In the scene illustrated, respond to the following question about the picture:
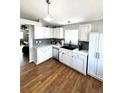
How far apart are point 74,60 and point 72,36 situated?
1663 millimetres

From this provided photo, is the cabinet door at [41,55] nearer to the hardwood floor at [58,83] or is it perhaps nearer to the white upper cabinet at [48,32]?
the hardwood floor at [58,83]

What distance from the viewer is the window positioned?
489 centimetres

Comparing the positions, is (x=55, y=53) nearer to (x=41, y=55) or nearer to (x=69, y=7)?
(x=41, y=55)

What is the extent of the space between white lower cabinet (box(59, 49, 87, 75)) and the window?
0.85 meters

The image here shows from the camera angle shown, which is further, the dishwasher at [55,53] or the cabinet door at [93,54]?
the dishwasher at [55,53]

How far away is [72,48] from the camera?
4582 mm

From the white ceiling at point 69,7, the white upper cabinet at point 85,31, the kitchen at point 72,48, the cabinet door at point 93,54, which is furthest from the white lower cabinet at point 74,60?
the white ceiling at point 69,7

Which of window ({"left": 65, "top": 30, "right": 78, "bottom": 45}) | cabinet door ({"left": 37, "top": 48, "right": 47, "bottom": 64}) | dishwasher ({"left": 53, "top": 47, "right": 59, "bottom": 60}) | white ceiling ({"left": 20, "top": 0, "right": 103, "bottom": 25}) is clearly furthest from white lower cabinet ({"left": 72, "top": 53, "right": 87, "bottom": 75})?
cabinet door ({"left": 37, "top": 48, "right": 47, "bottom": 64})

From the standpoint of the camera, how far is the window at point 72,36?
4895 millimetres

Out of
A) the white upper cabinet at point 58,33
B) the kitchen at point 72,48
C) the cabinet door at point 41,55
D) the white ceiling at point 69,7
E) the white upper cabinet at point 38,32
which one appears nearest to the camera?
the white ceiling at point 69,7

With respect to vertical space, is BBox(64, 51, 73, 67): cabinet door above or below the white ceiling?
below

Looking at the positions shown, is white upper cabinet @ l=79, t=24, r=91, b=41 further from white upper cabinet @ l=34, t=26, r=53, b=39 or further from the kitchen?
white upper cabinet @ l=34, t=26, r=53, b=39
